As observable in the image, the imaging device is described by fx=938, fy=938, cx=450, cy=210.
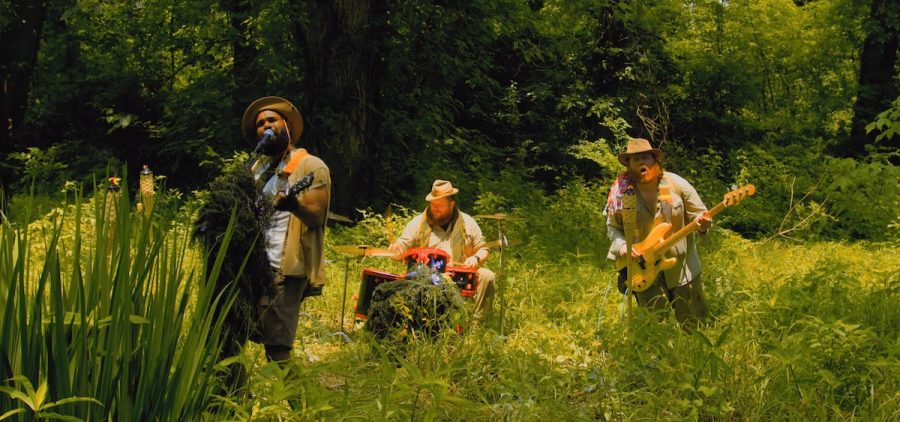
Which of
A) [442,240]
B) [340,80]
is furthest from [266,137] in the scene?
[340,80]

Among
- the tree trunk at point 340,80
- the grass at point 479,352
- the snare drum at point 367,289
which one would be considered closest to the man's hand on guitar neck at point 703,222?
the grass at point 479,352

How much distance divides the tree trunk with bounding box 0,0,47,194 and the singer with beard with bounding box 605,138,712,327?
11.7 meters

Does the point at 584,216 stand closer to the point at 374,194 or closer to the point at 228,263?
the point at 374,194

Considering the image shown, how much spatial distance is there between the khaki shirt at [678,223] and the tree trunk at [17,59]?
38.4 ft

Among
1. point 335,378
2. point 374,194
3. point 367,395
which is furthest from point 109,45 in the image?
point 367,395

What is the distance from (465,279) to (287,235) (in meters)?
2.23

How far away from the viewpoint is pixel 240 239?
420cm

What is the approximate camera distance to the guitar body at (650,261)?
5.84m

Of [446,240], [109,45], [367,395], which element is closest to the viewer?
[367,395]

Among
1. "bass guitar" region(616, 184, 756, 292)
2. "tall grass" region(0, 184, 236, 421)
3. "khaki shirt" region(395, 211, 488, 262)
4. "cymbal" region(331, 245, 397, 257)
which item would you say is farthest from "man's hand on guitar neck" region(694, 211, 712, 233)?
"tall grass" region(0, 184, 236, 421)

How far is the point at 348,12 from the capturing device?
36.2 ft

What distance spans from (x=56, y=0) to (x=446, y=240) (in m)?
10.8

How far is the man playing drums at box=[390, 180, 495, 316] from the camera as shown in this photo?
274 inches

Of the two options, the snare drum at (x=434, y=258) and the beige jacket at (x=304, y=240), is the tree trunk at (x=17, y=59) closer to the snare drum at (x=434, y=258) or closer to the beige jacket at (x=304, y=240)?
the snare drum at (x=434, y=258)
